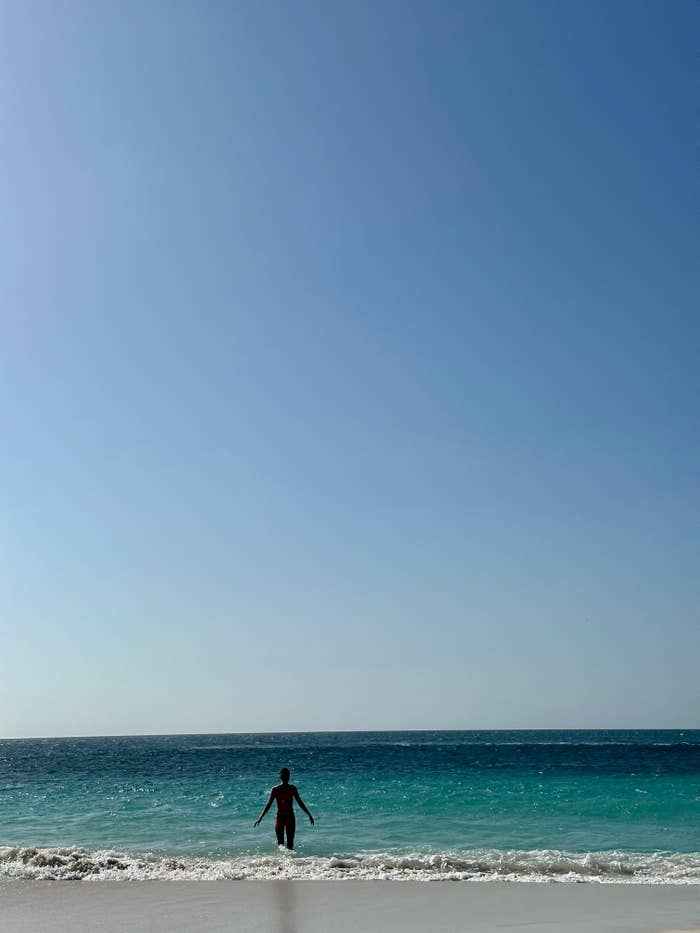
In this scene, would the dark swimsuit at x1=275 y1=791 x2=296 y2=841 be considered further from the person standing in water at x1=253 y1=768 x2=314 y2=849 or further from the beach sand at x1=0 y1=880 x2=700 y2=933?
the beach sand at x1=0 y1=880 x2=700 y2=933

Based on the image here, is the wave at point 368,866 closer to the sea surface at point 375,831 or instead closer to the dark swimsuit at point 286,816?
the sea surface at point 375,831

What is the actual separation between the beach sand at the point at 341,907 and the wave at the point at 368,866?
622mm

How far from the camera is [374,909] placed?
1028 centimetres

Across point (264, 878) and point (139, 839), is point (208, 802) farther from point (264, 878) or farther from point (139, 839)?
point (264, 878)

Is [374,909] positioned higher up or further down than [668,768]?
higher up

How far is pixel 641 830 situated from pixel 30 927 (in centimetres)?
1487

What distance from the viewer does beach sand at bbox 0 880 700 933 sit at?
9281 millimetres

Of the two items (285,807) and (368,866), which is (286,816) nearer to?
(285,807)

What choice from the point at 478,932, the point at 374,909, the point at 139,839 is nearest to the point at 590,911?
the point at 478,932

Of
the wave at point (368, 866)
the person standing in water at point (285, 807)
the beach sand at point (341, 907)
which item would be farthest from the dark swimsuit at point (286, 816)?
the beach sand at point (341, 907)

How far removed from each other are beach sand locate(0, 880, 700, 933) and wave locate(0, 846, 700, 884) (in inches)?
24.5

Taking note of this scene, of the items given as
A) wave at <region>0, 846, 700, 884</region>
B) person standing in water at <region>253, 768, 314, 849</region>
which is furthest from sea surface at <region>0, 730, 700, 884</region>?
person standing in water at <region>253, 768, 314, 849</region>

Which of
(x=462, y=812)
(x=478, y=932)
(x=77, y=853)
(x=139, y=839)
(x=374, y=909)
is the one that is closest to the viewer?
(x=478, y=932)

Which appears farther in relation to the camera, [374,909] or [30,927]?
[374,909]
